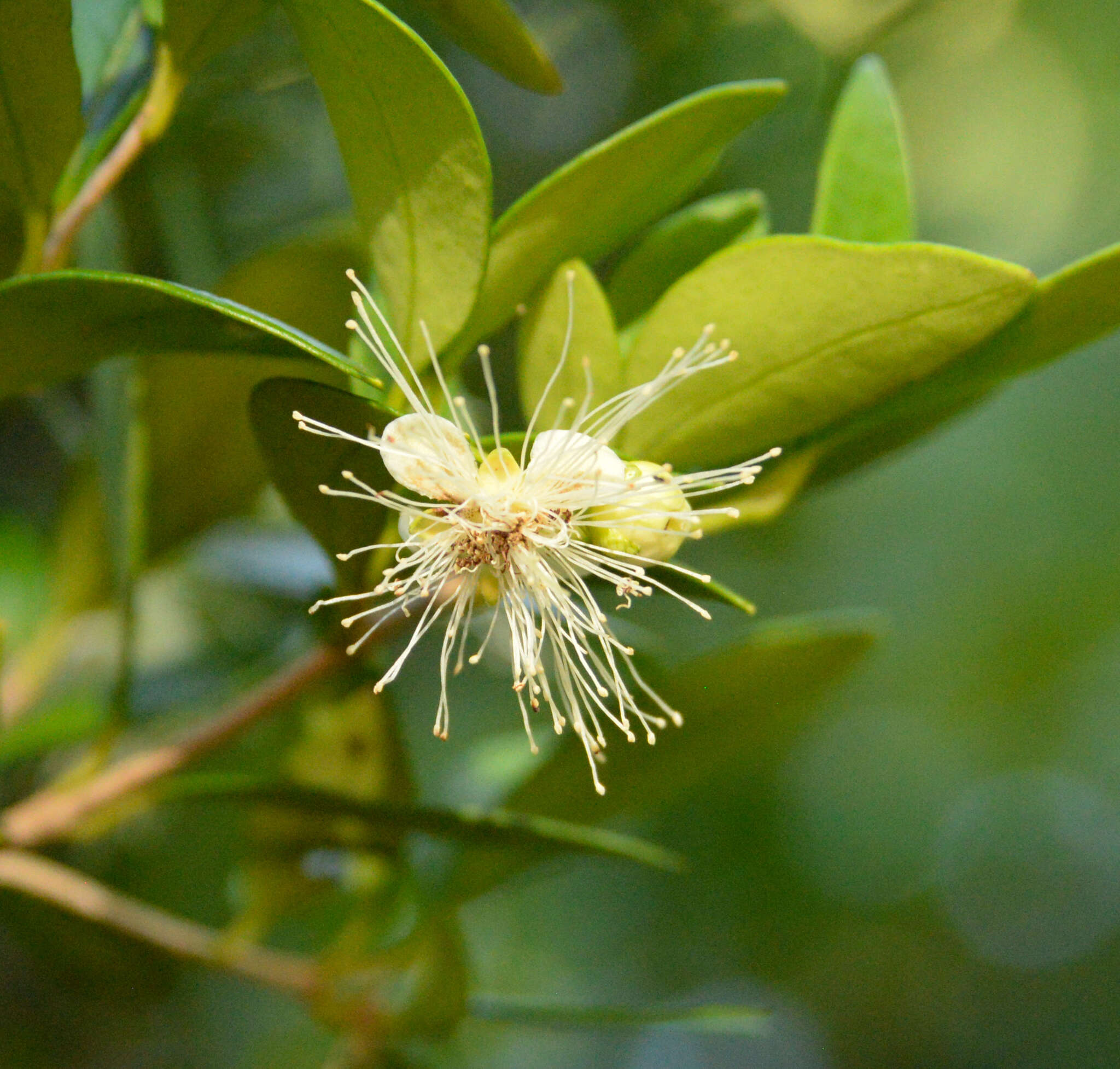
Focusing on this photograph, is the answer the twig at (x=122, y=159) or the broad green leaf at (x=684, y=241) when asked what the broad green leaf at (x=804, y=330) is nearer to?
the broad green leaf at (x=684, y=241)

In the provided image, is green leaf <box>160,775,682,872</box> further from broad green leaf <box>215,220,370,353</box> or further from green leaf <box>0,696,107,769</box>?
broad green leaf <box>215,220,370,353</box>

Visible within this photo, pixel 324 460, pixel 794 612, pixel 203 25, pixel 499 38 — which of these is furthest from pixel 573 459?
pixel 794 612

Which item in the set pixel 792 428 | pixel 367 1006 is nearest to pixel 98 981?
pixel 367 1006

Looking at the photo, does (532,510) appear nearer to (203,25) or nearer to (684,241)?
(684,241)

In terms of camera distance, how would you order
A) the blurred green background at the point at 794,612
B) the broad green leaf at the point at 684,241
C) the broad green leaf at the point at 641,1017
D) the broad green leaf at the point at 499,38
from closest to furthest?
the broad green leaf at the point at 499,38
the broad green leaf at the point at 684,241
the broad green leaf at the point at 641,1017
the blurred green background at the point at 794,612

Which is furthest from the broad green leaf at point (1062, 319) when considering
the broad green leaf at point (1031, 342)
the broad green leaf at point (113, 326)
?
the broad green leaf at point (113, 326)

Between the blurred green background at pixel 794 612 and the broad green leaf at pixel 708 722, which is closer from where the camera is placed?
the broad green leaf at pixel 708 722
